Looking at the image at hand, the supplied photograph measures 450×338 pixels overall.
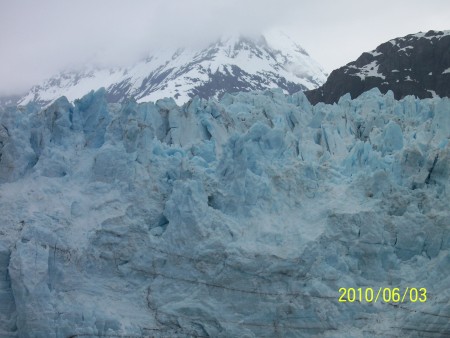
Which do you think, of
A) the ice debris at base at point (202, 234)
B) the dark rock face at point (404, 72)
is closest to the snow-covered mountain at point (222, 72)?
the dark rock face at point (404, 72)

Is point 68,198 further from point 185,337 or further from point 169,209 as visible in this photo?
point 185,337

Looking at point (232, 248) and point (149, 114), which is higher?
point (149, 114)

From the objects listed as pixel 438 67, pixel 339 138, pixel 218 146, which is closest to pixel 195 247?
pixel 218 146
